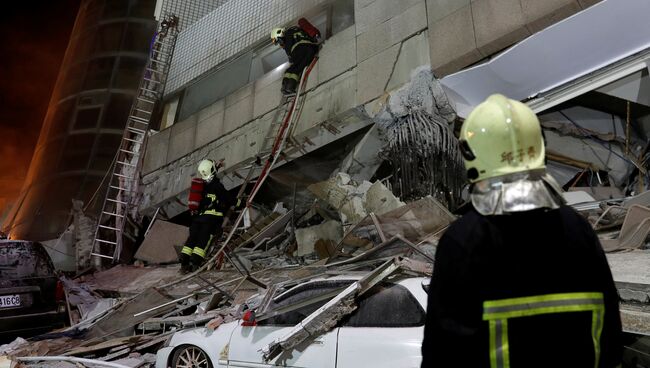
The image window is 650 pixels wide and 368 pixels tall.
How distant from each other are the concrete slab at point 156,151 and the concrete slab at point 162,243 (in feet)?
7.65

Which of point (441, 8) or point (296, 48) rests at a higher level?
point (296, 48)

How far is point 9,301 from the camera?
5.70 m

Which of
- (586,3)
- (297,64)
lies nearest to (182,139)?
(297,64)

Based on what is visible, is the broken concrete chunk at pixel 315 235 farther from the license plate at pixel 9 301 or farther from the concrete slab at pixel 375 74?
the license plate at pixel 9 301

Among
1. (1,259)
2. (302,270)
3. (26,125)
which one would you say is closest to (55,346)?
(1,259)

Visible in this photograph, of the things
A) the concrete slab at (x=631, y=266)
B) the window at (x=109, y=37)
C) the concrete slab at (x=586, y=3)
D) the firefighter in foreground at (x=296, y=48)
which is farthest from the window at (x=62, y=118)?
the concrete slab at (x=631, y=266)

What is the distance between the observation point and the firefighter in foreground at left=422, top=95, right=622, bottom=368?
1.32 metres

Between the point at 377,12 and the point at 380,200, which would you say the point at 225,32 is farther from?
the point at 380,200

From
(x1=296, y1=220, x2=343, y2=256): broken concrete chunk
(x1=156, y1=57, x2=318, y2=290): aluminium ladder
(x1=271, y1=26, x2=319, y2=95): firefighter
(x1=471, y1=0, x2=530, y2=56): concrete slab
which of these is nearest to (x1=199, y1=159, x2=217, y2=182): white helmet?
(x1=156, y1=57, x2=318, y2=290): aluminium ladder

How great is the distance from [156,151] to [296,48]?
5.18 m

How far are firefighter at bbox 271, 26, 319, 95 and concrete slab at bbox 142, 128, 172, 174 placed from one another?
424cm

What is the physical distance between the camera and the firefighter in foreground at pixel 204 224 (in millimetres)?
7695

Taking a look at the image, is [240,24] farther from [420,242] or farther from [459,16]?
[420,242]

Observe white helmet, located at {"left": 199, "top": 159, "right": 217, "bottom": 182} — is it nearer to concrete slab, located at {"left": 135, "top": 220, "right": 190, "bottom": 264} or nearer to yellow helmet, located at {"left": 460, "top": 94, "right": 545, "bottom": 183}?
concrete slab, located at {"left": 135, "top": 220, "right": 190, "bottom": 264}
